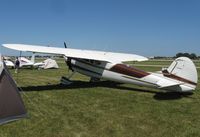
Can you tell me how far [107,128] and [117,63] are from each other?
7644 millimetres

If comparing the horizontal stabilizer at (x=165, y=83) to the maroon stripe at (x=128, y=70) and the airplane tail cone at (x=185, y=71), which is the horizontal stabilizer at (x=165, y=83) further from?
the maroon stripe at (x=128, y=70)

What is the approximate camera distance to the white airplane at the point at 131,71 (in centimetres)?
1259

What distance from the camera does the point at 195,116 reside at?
932 centimetres

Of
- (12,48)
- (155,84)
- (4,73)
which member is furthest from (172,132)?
(12,48)

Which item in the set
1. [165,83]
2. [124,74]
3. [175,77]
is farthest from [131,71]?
[175,77]

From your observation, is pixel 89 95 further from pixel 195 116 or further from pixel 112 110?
pixel 195 116

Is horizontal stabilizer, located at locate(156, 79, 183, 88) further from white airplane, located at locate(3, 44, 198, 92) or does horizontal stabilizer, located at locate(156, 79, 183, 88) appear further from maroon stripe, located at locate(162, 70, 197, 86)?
maroon stripe, located at locate(162, 70, 197, 86)

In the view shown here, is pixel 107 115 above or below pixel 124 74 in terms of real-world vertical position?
below

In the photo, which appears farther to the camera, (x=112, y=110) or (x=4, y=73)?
(x=112, y=110)

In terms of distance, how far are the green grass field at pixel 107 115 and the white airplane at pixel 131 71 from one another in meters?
0.59

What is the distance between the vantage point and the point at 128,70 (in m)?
A: 14.3

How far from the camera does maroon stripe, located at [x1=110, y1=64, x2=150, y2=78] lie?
45.4ft

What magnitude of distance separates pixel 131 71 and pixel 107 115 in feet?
17.6

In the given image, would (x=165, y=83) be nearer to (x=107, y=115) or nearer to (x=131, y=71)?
(x=131, y=71)
